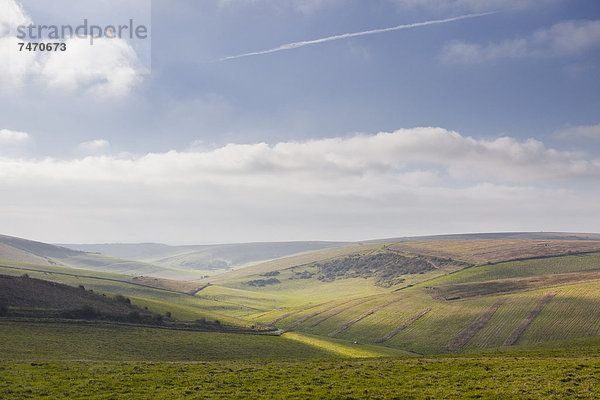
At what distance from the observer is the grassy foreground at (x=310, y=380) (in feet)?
89.8

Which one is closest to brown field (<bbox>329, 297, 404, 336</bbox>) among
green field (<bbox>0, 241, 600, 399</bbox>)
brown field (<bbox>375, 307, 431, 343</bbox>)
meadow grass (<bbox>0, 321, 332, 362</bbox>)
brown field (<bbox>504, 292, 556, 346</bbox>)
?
green field (<bbox>0, 241, 600, 399</bbox>)

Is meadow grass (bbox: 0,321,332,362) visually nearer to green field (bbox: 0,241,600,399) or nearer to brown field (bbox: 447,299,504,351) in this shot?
green field (bbox: 0,241,600,399)

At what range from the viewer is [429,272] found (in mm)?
198625

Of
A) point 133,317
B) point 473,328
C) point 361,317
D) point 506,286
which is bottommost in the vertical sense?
point 361,317

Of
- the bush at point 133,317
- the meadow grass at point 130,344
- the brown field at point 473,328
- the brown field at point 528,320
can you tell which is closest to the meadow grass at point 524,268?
the brown field at point 528,320

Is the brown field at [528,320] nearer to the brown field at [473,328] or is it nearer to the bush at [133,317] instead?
the brown field at [473,328]

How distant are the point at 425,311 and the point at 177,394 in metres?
102

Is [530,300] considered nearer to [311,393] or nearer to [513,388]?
[513,388]

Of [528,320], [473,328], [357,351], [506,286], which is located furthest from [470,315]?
[357,351]

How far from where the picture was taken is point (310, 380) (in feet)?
107

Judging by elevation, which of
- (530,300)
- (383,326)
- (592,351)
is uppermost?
(592,351)

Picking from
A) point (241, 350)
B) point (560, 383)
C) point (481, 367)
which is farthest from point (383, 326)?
point (560, 383)

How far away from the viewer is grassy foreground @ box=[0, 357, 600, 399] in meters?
27.4

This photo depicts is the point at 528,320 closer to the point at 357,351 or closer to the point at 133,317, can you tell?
the point at 357,351
